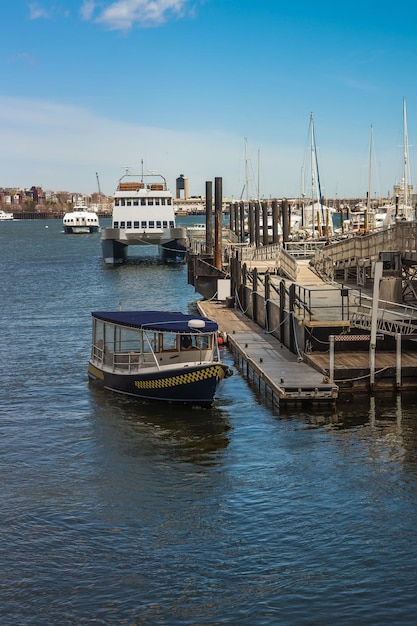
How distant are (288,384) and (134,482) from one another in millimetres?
8263

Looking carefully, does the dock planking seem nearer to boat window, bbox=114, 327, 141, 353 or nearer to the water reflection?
the water reflection

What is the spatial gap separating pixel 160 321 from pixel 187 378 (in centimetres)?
245

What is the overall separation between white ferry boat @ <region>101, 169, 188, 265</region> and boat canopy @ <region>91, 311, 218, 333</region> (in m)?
63.3

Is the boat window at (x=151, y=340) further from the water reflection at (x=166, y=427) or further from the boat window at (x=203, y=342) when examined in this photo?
the water reflection at (x=166, y=427)

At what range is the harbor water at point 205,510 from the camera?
16484mm

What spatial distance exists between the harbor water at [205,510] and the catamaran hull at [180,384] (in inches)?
14.3

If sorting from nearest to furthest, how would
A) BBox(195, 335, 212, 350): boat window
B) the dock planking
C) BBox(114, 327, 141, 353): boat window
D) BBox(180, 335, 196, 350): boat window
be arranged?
the dock planking → BBox(195, 335, 212, 350): boat window → BBox(180, 335, 196, 350): boat window → BBox(114, 327, 141, 353): boat window

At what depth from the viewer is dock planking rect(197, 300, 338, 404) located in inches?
1145

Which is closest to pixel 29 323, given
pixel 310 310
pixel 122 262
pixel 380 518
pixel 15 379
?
pixel 15 379

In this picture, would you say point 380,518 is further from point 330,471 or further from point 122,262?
point 122,262

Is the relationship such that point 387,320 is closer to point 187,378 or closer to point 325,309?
point 325,309

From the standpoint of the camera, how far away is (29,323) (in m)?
53.1

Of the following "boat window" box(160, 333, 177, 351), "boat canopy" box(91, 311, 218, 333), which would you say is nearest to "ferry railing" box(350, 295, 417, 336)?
"boat canopy" box(91, 311, 218, 333)

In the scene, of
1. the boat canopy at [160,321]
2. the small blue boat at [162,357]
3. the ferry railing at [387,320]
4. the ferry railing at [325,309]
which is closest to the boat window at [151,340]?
the small blue boat at [162,357]
